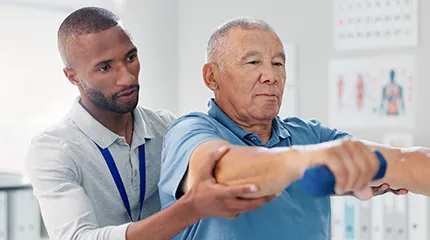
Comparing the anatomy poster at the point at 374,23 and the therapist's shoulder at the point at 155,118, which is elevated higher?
the anatomy poster at the point at 374,23

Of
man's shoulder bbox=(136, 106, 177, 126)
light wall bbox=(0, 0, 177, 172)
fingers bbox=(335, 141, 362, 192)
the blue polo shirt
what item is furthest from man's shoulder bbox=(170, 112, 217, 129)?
light wall bbox=(0, 0, 177, 172)

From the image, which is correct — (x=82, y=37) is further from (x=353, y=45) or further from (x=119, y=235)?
(x=353, y=45)

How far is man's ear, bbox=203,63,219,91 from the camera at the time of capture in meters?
1.81

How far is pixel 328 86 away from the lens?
358 centimetres

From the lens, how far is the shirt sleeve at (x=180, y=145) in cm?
146

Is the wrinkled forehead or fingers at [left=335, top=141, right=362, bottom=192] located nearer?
fingers at [left=335, top=141, right=362, bottom=192]

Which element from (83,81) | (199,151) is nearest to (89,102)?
(83,81)

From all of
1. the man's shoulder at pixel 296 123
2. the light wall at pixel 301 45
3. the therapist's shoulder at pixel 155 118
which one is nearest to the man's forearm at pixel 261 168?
the man's shoulder at pixel 296 123

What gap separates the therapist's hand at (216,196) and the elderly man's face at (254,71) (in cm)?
43

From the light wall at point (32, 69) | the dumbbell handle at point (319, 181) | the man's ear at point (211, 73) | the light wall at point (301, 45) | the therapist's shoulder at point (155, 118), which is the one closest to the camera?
the dumbbell handle at point (319, 181)

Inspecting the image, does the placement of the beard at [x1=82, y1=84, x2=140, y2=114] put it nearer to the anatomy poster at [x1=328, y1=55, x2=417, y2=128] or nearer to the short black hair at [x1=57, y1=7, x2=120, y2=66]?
the short black hair at [x1=57, y1=7, x2=120, y2=66]

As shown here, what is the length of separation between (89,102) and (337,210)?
1.87 meters

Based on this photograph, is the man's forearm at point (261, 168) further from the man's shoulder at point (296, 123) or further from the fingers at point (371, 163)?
Answer: the man's shoulder at point (296, 123)

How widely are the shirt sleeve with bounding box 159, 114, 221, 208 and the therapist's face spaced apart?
1.00 feet
